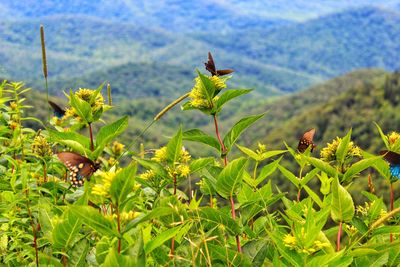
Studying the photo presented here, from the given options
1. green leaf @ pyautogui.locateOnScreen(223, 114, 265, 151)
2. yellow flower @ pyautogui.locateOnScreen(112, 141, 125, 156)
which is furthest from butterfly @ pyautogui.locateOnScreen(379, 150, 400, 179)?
yellow flower @ pyautogui.locateOnScreen(112, 141, 125, 156)

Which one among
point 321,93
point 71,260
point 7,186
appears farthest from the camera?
point 321,93

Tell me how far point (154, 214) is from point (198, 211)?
1.52 feet

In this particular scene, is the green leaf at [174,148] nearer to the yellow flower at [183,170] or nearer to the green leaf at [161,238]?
the yellow flower at [183,170]

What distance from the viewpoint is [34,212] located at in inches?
84.7

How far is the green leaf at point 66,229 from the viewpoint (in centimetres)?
151

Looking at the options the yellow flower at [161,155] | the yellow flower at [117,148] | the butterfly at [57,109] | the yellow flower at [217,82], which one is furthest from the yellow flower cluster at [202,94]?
the butterfly at [57,109]

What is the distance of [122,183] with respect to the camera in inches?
50.4

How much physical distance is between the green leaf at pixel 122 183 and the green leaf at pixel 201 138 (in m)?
0.68

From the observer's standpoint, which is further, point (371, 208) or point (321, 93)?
point (321, 93)

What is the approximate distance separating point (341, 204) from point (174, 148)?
62cm

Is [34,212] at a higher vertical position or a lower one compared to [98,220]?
lower

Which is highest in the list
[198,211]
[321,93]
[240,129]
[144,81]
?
[240,129]

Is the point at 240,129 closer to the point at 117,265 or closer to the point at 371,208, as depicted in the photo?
the point at 371,208

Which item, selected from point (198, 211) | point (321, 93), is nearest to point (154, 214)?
point (198, 211)
